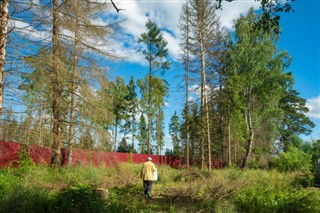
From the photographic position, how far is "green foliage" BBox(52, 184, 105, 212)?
7059 millimetres

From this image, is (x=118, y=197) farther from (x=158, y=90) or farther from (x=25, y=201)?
(x=158, y=90)

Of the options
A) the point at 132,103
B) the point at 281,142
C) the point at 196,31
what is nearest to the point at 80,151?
the point at 196,31

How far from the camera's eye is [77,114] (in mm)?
12656

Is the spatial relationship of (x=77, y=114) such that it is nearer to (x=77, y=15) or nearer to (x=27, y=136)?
(x=27, y=136)

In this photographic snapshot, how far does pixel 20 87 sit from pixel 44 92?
216cm

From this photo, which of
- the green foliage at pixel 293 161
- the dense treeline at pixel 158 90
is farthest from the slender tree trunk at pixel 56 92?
the green foliage at pixel 293 161

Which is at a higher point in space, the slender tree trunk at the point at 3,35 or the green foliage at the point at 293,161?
the slender tree trunk at the point at 3,35

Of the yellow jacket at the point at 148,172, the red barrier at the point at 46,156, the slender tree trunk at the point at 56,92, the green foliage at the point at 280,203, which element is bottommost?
the green foliage at the point at 280,203

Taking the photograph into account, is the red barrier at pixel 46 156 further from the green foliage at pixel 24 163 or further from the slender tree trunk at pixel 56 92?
the slender tree trunk at pixel 56 92

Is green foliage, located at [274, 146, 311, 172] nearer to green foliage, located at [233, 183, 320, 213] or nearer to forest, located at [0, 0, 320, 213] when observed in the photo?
forest, located at [0, 0, 320, 213]

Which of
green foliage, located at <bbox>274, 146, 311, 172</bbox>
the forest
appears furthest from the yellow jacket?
green foliage, located at <bbox>274, 146, 311, 172</bbox>

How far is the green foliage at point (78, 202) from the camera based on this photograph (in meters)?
7.06

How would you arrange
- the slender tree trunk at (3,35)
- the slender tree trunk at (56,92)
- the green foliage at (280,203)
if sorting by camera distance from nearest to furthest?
the green foliage at (280,203) → the slender tree trunk at (3,35) → the slender tree trunk at (56,92)

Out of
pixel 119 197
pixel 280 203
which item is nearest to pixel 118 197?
pixel 119 197
